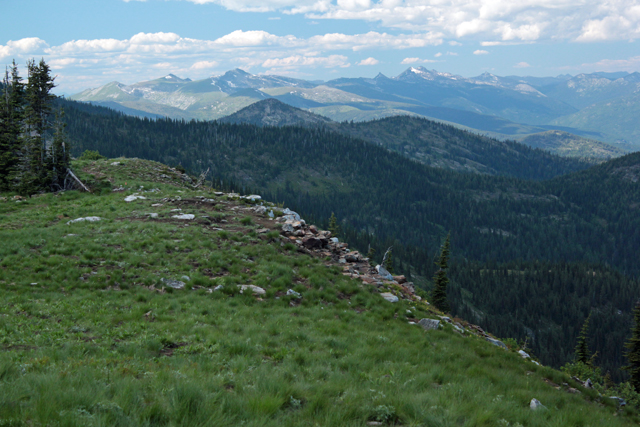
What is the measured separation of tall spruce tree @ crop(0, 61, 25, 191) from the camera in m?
36.1

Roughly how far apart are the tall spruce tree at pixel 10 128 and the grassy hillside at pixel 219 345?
1416cm

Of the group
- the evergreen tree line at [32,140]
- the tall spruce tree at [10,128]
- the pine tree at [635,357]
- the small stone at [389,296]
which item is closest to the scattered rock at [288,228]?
the small stone at [389,296]

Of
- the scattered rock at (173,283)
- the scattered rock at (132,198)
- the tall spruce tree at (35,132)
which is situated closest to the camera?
the scattered rock at (173,283)

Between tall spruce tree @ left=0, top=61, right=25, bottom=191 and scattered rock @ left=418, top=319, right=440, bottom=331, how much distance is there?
40.3 meters

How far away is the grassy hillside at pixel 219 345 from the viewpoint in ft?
22.1

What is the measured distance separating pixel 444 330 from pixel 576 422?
26.8ft

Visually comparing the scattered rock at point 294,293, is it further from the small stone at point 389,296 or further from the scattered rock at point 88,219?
the scattered rock at point 88,219

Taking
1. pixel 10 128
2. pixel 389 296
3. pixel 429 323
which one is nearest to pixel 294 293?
pixel 389 296

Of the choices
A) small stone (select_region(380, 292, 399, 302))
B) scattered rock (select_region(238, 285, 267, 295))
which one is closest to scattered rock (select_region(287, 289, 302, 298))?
scattered rock (select_region(238, 285, 267, 295))

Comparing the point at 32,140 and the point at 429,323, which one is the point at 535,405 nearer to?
the point at 429,323

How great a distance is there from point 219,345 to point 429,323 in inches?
419

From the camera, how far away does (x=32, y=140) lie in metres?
35.2

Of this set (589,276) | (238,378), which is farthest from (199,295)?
(589,276)

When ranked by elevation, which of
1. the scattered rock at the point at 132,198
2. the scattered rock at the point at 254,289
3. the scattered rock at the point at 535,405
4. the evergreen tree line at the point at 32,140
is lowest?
the scattered rock at the point at 254,289
